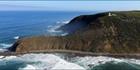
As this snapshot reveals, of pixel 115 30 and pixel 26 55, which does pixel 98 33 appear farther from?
pixel 26 55

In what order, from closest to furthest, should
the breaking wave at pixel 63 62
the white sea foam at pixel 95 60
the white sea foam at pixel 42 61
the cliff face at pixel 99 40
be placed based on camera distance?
1. the white sea foam at pixel 42 61
2. the breaking wave at pixel 63 62
3. the white sea foam at pixel 95 60
4. the cliff face at pixel 99 40

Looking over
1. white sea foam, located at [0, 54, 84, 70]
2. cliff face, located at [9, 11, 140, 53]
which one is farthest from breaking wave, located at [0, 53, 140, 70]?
cliff face, located at [9, 11, 140, 53]

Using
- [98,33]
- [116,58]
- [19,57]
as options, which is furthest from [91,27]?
[19,57]

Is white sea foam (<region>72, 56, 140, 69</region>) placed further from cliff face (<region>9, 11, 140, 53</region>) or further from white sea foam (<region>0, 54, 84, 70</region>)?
cliff face (<region>9, 11, 140, 53</region>)

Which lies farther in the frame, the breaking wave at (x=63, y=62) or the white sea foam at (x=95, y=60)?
the white sea foam at (x=95, y=60)

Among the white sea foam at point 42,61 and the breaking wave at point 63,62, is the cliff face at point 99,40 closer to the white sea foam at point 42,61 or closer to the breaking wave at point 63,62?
the breaking wave at point 63,62

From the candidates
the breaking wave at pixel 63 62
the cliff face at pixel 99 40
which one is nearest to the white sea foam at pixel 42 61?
the breaking wave at pixel 63 62

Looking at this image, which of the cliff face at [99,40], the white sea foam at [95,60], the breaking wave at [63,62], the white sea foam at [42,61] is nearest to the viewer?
the white sea foam at [42,61]

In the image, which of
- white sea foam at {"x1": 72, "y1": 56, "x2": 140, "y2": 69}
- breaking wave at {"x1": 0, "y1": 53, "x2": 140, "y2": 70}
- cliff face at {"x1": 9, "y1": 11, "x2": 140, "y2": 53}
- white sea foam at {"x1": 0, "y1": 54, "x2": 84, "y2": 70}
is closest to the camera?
white sea foam at {"x1": 0, "y1": 54, "x2": 84, "y2": 70}

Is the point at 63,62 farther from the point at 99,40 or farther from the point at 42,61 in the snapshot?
the point at 99,40

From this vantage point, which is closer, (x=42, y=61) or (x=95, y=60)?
(x=42, y=61)

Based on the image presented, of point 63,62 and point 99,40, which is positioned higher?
point 99,40

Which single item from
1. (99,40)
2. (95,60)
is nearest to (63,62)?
(95,60)
